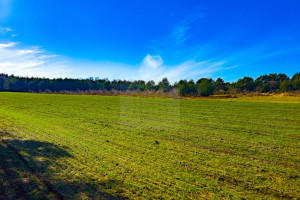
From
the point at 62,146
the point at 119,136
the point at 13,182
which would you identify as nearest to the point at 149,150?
the point at 119,136

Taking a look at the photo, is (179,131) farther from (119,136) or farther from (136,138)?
A: (119,136)

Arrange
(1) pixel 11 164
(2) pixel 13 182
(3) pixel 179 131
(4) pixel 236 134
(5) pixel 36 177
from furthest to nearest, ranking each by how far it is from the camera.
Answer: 1. (3) pixel 179 131
2. (4) pixel 236 134
3. (1) pixel 11 164
4. (5) pixel 36 177
5. (2) pixel 13 182

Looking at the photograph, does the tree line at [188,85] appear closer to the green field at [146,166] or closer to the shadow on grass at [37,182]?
the green field at [146,166]

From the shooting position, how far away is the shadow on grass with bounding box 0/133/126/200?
4.36 meters

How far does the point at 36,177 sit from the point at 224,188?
5.88 metres

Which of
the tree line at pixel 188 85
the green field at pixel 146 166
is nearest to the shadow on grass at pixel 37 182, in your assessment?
the green field at pixel 146 166

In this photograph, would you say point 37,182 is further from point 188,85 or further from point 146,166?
point 188,85

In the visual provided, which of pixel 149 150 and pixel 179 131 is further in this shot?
pixel 179 131

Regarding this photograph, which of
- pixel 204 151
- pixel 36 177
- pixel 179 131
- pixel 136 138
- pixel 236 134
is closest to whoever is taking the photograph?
pixel 36 177

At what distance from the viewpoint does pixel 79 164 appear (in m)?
6.18

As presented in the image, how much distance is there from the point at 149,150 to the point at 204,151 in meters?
2.70

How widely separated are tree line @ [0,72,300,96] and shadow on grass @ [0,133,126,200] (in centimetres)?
7814

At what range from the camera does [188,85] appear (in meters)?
82.6

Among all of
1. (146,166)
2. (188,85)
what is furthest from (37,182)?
(188,85)
